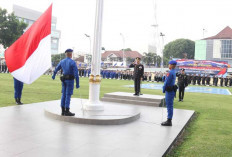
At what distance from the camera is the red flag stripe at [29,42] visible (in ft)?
22.8

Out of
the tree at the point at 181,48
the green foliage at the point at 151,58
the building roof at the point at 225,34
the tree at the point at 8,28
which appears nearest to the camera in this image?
the tree at the point at 8,28

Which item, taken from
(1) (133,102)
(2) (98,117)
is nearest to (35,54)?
(2) (98,117)

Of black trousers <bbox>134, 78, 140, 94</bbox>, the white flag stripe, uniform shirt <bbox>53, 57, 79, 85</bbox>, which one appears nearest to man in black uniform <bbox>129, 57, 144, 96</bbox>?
black trousers <bbox>134, 78, 140, 94</bbox>

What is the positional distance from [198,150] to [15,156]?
3.50 m

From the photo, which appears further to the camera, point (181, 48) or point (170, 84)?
point (181, 48)

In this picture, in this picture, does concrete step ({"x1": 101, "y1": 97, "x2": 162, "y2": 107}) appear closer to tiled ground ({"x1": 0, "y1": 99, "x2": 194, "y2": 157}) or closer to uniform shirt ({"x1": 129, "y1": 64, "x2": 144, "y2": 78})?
uniform shirt ({"x1": 129, "y1": 64, "x2": 144, "y2": 78})

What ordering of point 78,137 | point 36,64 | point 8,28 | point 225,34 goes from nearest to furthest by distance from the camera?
1. point 78,137
2. point 36,64
3. point 8,28
4. point 225,34

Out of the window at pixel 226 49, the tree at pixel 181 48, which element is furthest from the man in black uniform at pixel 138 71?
the tree at pixel 181 48

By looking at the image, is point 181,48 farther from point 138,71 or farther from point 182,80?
point 138,71

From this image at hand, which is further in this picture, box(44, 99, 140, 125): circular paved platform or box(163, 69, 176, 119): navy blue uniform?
box(163, 69, 176, 119): navy blue uniform

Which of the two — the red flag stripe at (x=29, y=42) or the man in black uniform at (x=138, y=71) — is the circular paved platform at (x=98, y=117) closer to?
the red flag stripe at (x=29, y=42)

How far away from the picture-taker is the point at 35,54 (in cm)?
690

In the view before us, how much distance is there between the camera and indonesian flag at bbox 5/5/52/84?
6820mm

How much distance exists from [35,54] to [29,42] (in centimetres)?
41
